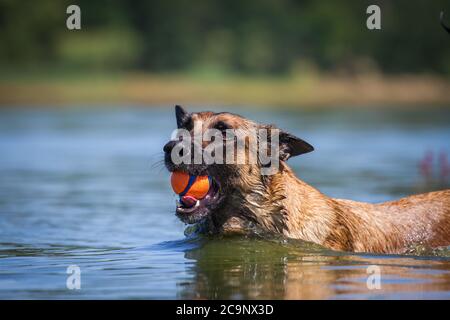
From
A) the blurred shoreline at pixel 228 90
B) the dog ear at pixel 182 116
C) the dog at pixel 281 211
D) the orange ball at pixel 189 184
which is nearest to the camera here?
the orange ball at pixel 189 184

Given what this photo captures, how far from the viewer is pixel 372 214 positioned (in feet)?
33.1

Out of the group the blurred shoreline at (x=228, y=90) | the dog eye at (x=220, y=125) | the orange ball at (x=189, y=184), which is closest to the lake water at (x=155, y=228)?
the orange ball at (x=189, y=184)

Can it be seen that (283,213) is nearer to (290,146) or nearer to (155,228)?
(290,146)

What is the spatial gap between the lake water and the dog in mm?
151

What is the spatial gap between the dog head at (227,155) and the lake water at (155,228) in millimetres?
470

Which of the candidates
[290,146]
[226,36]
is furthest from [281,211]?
[226,36]

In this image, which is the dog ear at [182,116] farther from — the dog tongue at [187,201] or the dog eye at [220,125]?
the dog tongue at [187,201]

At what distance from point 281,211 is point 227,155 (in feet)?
2.35

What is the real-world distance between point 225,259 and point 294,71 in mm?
47931

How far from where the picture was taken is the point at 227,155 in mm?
9547

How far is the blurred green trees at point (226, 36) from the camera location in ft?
191

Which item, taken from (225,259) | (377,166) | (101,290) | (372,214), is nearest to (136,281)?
(101,290)

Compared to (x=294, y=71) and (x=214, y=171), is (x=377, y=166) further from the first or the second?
(x=294, y=71)

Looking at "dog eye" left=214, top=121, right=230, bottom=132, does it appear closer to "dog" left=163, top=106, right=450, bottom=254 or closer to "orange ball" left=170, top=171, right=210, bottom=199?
"dog" left=163, top=106, right=450, bottom=254
